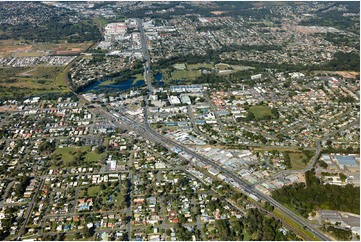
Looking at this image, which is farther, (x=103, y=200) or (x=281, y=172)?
(x=281, y=172)

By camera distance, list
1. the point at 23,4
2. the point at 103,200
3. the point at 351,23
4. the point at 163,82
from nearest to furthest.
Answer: the point at 103,200
the point at 163,82
the point at 351,23
the point at 23,4

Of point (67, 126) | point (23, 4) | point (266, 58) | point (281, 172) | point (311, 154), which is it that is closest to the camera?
point (281, 172)

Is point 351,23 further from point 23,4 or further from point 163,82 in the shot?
point 23,4

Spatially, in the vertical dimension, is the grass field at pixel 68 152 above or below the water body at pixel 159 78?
above

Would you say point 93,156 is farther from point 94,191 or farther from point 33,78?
point 33,78

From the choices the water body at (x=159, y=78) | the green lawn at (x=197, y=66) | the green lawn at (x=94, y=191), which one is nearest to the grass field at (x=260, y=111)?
the water body at (x=159, y=78)

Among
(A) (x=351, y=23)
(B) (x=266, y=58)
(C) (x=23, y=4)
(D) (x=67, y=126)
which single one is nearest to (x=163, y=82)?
(D) (x=67, y=126)

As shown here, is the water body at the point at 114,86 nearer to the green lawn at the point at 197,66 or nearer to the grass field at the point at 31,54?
the green lawn at the point at 197,66
